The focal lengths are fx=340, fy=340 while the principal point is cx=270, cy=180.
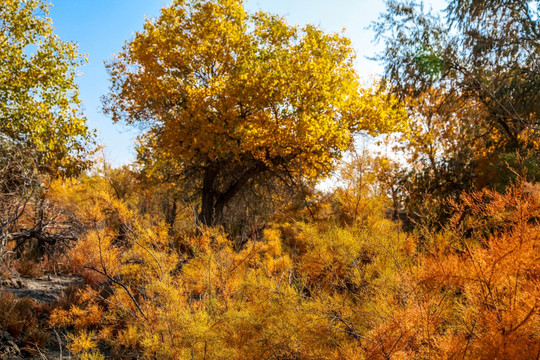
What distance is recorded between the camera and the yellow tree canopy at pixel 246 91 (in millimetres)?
9008

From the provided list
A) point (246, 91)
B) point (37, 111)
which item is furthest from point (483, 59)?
point (37, 111)

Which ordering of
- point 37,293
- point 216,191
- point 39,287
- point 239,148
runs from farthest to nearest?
point 216,191 < point 239,148 < point 39,287 < point 37,293

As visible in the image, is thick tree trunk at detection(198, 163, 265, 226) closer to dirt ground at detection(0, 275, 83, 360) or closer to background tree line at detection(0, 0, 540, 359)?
background tree line at detection(0, 0, 540, 359)

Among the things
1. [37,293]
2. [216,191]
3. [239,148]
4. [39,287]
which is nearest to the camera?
[37,293]

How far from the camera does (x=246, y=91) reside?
28.9 ft

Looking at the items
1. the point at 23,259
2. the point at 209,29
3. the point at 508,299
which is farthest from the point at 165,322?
the point at 209,29

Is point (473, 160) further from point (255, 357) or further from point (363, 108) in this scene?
point (255, 357)

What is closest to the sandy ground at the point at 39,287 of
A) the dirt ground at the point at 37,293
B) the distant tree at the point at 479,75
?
the dirt ground at the point at 37,293

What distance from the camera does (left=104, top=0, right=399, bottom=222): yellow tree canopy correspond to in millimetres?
9008

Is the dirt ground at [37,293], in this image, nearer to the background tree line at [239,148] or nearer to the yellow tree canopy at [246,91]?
the background tree line at [239,148]

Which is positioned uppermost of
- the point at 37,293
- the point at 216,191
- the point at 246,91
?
the point at 246,91

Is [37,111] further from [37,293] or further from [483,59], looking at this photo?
[483,59]

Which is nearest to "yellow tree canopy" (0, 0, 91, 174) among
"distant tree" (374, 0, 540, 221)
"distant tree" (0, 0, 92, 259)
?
"distant tree" (0, 0, 92, 259)

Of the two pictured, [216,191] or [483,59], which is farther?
[216,191]
